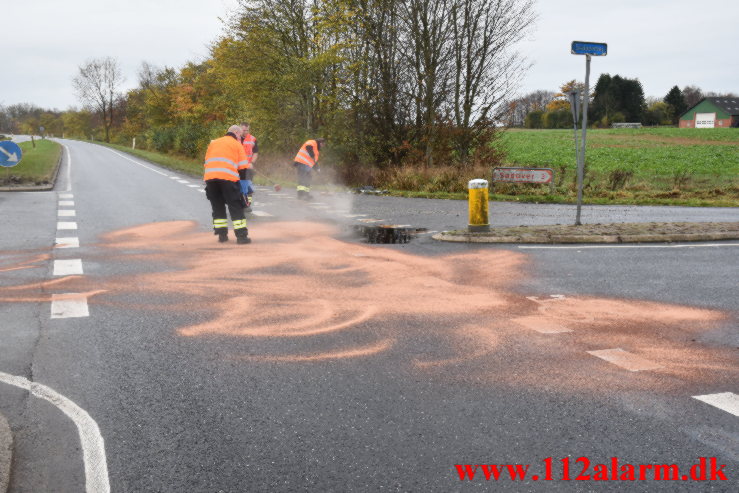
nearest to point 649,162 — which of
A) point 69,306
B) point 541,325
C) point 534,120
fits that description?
point 541,325

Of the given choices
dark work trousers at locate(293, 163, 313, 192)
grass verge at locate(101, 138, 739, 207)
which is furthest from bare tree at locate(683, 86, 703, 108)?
dark work trousers at locate(293, 163, 313, 192)

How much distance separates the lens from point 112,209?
1442 cm

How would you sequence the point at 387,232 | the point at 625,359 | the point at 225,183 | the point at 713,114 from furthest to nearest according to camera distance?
1. the point at 713,114
2. the point at 387,232
3. the point at 225,183
4. the point at 625,359

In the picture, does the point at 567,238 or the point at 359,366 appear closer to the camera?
the point at 359,366

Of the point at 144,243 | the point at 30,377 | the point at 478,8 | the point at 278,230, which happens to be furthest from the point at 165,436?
the point at 478,8

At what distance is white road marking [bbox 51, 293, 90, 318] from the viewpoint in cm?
575

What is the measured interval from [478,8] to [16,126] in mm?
144127

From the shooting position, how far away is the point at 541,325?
5.52 meters

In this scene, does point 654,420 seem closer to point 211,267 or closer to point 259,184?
point 211,267

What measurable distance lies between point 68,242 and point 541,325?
7434mm

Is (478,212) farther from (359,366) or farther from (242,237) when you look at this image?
(359,366)

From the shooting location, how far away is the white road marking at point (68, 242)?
31.0 ft

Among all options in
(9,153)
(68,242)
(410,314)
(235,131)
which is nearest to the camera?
(410,314)

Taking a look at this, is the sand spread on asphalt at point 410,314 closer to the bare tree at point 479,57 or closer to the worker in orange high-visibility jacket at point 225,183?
the worker in orange high-visibility jacket at point 225,183
